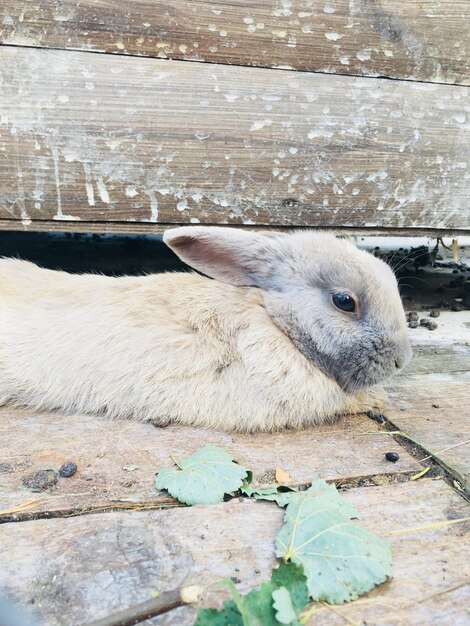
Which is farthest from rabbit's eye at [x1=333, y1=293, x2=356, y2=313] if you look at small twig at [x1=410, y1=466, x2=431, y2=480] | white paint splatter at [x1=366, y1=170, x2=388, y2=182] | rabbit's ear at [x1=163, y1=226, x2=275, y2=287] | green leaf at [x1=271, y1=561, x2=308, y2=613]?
green leaf at [x1=271, y1=561, x2=308, y2=613]

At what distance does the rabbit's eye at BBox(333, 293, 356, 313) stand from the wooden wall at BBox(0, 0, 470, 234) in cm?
85

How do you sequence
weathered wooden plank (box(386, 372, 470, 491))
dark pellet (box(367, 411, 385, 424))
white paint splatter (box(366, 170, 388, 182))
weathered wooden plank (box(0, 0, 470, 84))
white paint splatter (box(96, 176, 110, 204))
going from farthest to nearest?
white paint splatter (box(366, 170, 388, 182))
white paint splatter (box(96, 176, 110, 204))
weathered wooden plank (box(0, 0, 470, 84))
dark pellet (box(367, 411, 385, 424))
weathered wooden plank (box(386, 372, 470, 491))

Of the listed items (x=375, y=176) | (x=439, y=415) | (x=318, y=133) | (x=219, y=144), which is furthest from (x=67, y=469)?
(x=375, y=176)

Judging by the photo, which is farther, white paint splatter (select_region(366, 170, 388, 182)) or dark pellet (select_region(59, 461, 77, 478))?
white paint splatter (select_region(366, 170, 388, 182))

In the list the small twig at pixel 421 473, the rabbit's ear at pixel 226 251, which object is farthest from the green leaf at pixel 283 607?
the rabbit's ear at pixel 226 251

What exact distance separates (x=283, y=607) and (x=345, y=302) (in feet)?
4.13

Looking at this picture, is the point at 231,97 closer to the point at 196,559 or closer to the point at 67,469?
the point at 67,469

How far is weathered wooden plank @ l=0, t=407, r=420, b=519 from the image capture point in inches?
58.1

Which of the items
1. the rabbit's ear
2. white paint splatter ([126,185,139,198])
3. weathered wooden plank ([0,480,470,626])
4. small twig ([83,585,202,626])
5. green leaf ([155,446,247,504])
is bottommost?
green leaf ([155,446,247,504])

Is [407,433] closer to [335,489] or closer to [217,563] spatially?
[335,489]

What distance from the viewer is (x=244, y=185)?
2.68 metres

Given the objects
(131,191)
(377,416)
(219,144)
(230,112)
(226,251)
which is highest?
(230,112)

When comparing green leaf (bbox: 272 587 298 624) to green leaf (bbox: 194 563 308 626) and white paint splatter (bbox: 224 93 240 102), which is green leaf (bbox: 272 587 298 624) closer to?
green leaf (bbox: 194 563 308 626)

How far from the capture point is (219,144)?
2.59 m
